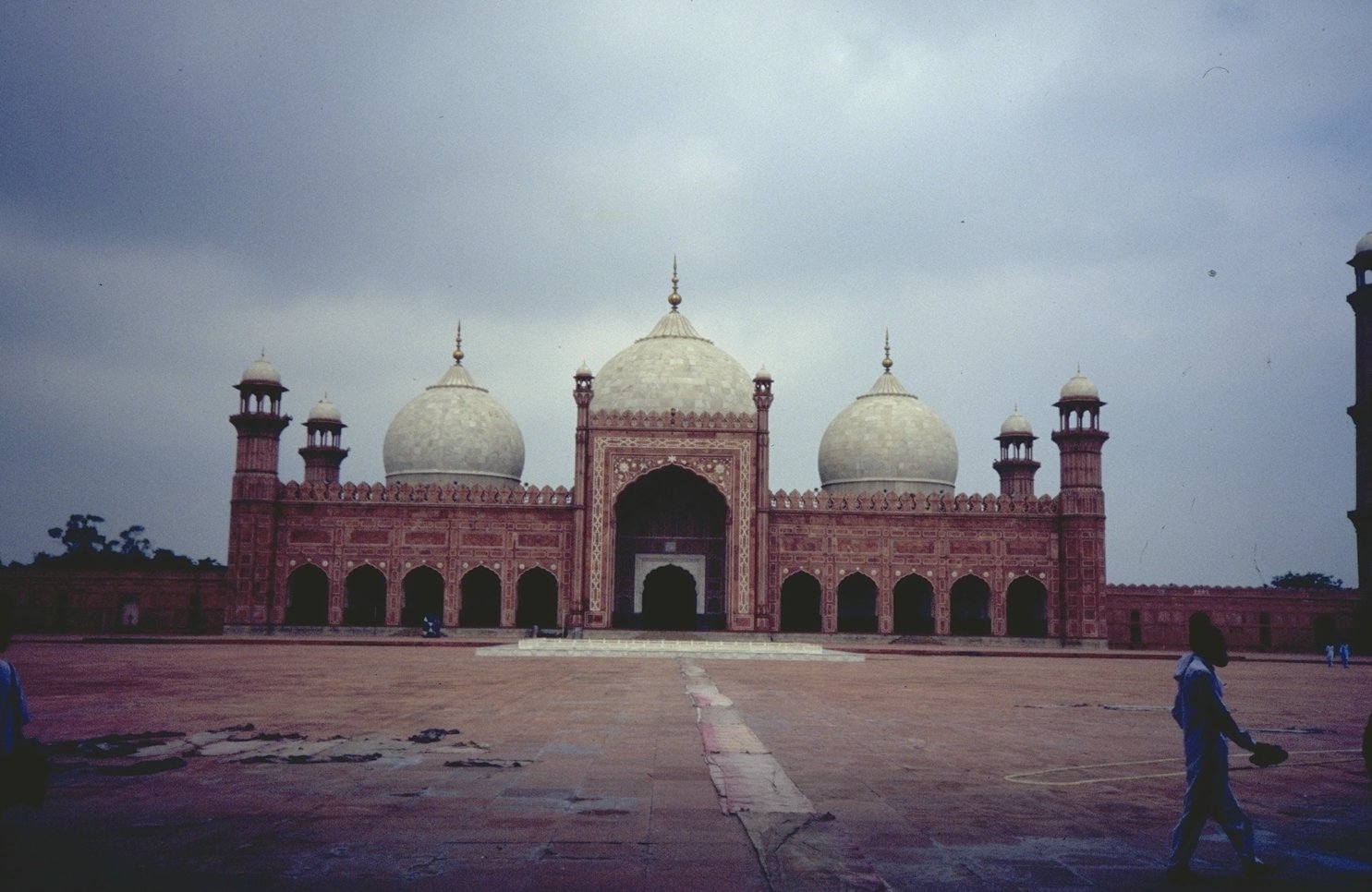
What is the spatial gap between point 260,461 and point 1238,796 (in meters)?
25.3

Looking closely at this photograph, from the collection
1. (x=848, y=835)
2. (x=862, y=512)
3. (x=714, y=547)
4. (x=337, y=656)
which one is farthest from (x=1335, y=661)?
(x=848, y=835)

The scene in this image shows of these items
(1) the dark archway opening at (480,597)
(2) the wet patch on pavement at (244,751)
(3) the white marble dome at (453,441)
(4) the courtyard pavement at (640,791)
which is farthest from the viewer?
(3) the white marble dome at (453,441)

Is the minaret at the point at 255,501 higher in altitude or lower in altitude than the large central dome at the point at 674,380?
lower

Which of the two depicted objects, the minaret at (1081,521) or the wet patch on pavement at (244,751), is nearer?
the wet patch on pavement at (244,751)

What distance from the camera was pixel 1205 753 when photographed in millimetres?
3807

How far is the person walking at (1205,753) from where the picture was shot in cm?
362

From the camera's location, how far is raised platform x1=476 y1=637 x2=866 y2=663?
61.5ft

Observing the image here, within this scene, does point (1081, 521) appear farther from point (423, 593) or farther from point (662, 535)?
point (423, 593)

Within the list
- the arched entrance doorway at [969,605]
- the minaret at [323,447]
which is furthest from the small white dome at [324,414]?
the arched entrance doorway at [969,605]

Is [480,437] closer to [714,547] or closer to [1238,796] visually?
[714,547]

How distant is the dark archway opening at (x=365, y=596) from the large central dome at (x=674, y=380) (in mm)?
6946

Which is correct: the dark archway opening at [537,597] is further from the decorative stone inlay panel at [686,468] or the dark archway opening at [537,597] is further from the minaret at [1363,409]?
the minaret at [1363,409]

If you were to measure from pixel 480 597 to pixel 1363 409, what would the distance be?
22.3 metres

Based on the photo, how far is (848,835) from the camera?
13.4ft
